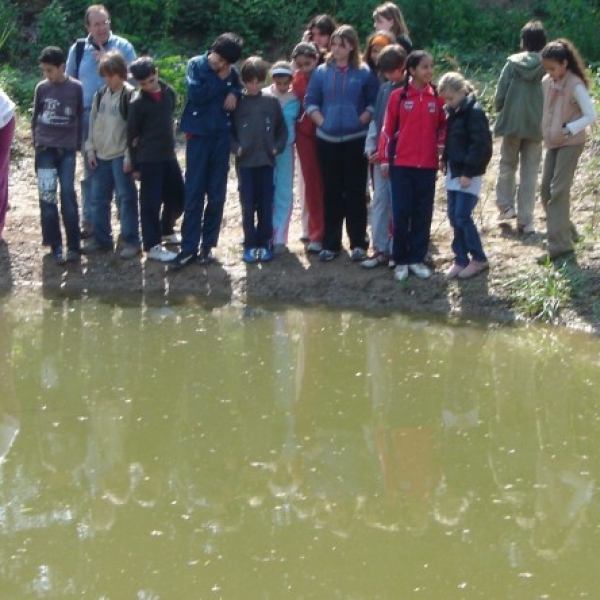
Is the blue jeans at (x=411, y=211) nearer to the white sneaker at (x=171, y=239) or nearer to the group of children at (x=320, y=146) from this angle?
the group of children at (x=320, y=146)

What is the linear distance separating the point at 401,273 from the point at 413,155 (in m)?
0.80

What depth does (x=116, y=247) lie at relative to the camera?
9.81 m

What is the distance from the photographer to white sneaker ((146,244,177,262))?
31.3ft

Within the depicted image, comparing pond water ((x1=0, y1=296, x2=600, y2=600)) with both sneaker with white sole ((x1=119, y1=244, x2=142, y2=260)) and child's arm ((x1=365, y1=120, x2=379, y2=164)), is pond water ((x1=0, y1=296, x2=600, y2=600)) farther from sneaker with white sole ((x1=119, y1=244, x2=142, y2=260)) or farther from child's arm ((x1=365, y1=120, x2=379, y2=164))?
child's arm ((x1=365, y1=120, x2=379, y2=164))

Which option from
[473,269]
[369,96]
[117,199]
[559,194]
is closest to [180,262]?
[117,199]

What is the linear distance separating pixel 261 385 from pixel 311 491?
55.8 inches

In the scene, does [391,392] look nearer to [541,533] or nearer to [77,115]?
[541,533]

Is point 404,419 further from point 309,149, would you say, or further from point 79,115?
point 79,115

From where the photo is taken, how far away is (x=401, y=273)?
29.7 feet

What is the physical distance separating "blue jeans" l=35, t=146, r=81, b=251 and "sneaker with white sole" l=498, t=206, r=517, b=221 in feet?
9.74

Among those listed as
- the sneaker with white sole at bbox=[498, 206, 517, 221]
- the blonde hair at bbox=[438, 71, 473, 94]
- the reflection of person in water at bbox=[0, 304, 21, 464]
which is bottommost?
the reflection of person in water at bbox=[0, 304, 21, 464]

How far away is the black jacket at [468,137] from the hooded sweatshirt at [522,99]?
72 centimetres

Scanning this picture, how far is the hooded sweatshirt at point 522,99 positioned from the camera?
923 cm

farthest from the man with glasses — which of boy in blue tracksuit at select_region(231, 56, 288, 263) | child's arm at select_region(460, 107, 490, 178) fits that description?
child's arm at select_region(460, 107, 490, 178)
